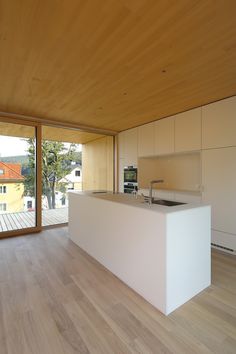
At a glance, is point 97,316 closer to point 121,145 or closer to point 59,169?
point 121,145

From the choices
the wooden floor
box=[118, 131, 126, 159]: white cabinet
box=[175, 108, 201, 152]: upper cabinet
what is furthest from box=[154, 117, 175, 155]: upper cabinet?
the wooden floor

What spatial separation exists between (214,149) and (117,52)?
223cm

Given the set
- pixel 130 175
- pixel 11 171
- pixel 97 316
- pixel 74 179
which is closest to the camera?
pixel 97 316

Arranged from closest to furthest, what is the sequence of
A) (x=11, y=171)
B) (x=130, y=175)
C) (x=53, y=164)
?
(x=11, y=171) < (x=130, y=175) < (x=53, y=164)

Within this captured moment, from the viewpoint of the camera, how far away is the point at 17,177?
4.14 metres

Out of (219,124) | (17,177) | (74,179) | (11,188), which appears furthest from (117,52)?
(74,179)

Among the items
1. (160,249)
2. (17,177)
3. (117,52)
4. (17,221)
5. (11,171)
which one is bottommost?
(17,221)

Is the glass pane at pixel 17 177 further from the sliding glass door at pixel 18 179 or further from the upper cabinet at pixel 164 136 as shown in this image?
the upper cabinet at pixel 164 136

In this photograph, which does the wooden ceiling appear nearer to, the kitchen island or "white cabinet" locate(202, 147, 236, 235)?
"white cabinet" locate(202, 147, 236, 235)

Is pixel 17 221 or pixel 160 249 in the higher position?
pixel 160 249

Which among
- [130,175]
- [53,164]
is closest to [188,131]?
[130,175]

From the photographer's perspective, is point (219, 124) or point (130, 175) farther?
point (130, 175)

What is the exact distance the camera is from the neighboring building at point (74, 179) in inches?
253

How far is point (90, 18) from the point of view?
4.94 feet
